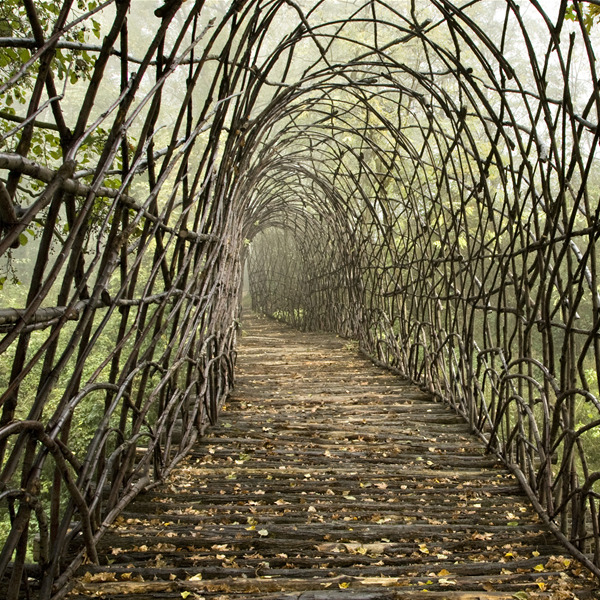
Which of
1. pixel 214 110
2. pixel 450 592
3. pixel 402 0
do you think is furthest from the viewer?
pixel 402 0

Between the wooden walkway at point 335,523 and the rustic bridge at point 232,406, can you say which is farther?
the wooden walkway at point 335,523

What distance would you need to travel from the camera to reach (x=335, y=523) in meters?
2.22

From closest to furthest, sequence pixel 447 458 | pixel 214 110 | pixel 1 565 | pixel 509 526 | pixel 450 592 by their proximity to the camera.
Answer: pixel 1 565 < pixel 450 592 < pixel 509 526 < pixel 214 110 < pixel 447 458

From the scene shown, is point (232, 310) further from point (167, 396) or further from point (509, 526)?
point (509, 526)

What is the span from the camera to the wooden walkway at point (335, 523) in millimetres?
1762

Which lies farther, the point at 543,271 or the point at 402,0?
the point at 402,0

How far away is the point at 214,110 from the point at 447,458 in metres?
Answer: 2.26

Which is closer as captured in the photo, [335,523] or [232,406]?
[335,523]

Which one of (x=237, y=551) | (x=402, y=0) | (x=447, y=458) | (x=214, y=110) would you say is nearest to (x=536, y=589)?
(x=237, y=551)

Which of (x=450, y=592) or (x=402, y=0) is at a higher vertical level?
(x=402, y=0)

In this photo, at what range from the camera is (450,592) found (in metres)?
1.72

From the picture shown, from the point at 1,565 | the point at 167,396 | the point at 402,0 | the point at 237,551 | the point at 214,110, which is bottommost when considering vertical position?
the point at 237,551

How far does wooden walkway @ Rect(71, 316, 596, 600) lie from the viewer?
5.78ft

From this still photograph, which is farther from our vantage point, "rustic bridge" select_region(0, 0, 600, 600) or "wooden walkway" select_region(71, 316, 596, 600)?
"wooden walkway" select_region(71, 316, 596, 600)
